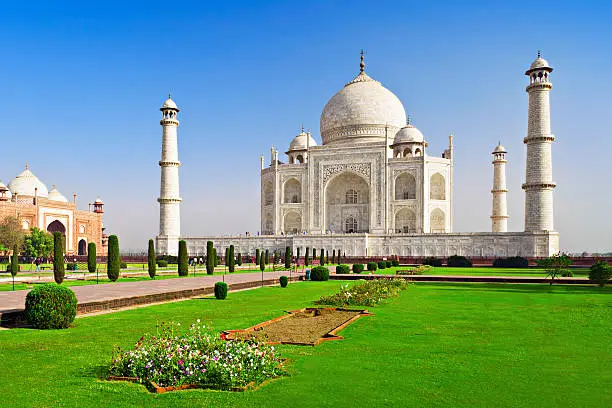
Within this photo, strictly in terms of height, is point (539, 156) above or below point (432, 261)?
above

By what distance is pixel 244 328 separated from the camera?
758 cm

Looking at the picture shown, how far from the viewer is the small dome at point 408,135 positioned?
1553 inches

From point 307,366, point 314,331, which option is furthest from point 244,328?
point 307,366

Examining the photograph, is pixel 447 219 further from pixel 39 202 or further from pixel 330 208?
pixel 39 202

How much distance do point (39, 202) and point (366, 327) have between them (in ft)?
138

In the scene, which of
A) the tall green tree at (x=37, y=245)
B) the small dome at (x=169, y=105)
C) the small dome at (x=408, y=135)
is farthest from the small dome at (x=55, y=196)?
the small dome at (x=408, y=135)

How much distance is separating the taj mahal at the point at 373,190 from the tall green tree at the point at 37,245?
7.11 m

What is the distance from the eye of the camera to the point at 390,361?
543cm

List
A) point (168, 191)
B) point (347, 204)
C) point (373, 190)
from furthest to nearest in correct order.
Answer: point (347, 204), point (373, 190), point (168, 191)

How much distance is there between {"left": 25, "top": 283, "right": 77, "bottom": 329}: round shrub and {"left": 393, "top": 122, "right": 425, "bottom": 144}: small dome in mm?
34017

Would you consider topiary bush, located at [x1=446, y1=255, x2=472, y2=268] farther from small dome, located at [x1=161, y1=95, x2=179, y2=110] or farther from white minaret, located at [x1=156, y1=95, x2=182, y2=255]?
small dome, located at [x1=161, y1=95, x2=179, y2=110]

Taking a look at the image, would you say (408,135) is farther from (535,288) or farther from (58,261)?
(58,261)

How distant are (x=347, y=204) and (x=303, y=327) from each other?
3355 centimetres

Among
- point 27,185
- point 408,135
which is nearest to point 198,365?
point 408,135
